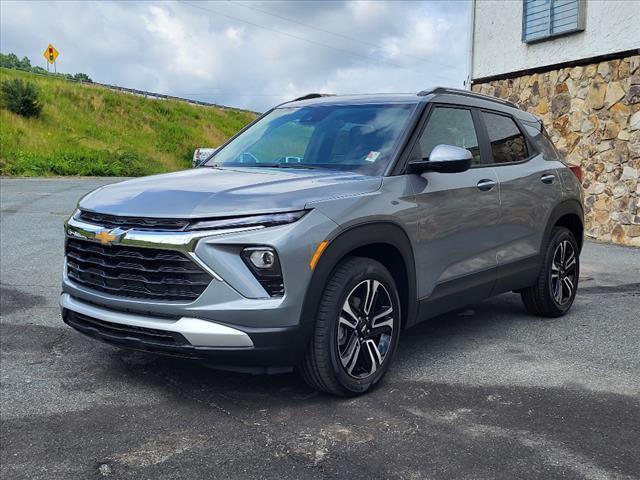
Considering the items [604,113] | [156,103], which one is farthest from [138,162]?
[604,113]

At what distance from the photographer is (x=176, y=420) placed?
12.5ft

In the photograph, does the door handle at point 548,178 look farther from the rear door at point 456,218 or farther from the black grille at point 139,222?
the black grille at point 139,222

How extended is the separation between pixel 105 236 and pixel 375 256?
5.16 ft

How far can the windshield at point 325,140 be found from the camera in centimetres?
459

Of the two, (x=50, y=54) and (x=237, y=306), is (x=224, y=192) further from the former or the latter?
(x=50, y=54)

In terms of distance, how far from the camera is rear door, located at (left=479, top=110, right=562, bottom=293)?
5359mm

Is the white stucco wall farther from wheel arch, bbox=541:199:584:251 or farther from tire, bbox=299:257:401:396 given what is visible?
tire, bbox=299:257:401:396

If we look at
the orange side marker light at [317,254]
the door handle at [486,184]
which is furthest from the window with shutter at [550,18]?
the orange side marker light at [317,254]

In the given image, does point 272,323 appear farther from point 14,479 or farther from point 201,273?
point 14,479

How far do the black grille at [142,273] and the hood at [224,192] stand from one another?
0.21m

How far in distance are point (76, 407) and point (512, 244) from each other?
328 centimetres

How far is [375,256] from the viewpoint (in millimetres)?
4352

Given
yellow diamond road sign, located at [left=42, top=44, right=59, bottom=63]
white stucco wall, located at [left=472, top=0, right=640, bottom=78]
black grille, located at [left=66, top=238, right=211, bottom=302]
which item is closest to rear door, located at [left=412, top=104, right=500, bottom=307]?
black grille, located at [left=66, top=238, right=211, bottom=302]

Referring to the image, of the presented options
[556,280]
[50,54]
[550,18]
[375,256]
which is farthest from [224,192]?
[50,54]
